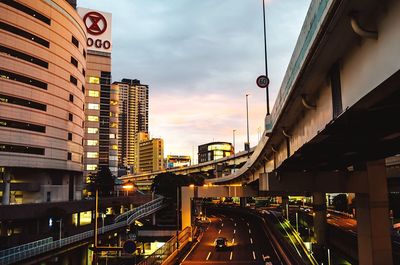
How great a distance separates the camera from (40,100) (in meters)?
65.1

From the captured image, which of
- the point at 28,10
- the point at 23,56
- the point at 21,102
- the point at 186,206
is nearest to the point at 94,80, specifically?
the point at 28,10

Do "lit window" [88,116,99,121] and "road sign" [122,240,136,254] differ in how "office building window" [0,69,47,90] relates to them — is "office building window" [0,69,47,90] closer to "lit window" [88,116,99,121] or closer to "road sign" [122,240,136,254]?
"road sign" [122,240,136,254]

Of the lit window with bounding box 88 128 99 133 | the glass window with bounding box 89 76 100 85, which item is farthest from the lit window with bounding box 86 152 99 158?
the glass window with bounding box 89 76 100 85

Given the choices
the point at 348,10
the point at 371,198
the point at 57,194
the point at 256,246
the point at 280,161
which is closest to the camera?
the point at 348,10

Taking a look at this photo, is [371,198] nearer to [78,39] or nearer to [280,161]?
[280,161]

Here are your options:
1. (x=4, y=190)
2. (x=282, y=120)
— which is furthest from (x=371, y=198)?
(x=4, y=190)

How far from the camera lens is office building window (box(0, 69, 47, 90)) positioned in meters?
58.6

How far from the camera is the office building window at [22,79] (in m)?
58.6

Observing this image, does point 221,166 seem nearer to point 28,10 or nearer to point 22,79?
point 22,79

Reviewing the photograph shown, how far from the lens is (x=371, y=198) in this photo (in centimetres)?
3000

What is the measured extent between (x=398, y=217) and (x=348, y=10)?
7776cm

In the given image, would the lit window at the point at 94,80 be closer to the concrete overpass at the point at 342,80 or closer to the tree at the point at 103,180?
the tree at the point at 103,180

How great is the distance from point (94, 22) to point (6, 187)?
6852 centimetres

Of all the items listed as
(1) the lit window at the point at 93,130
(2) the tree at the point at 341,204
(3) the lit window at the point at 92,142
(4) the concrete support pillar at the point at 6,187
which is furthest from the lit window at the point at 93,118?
(2) the tree at the point at 341,204
